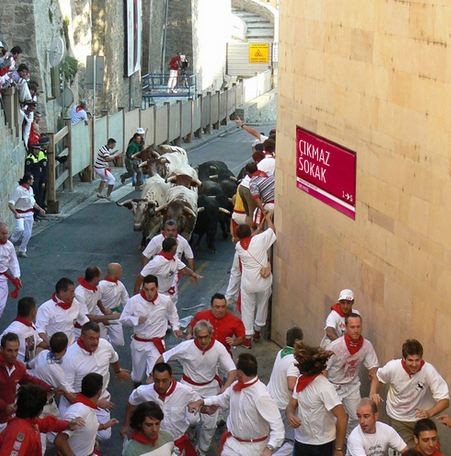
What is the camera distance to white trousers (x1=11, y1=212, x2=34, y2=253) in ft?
74.2

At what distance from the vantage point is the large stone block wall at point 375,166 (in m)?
12.9

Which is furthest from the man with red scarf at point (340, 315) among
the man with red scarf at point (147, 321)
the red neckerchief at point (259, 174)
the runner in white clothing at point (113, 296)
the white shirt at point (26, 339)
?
the red neckerchief at point (259, 174)

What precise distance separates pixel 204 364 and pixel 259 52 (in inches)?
1913

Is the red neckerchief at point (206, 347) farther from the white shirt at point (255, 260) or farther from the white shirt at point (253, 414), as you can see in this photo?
the white shirt at point (255, 260)

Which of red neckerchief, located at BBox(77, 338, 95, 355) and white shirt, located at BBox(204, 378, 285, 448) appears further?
red neckerchief, located at BBox(77, 338, 95, 355)

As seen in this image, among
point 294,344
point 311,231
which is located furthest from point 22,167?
point 294,344

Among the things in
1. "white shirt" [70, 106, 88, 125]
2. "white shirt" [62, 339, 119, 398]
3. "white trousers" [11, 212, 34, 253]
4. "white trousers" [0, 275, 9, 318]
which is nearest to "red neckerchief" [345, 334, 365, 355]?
"white shirt" [62, 339, 119, 398]

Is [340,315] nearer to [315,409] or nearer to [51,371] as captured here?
[315,409]

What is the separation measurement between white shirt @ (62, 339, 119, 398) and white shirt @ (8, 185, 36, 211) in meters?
9.37

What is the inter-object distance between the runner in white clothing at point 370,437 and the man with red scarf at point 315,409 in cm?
75

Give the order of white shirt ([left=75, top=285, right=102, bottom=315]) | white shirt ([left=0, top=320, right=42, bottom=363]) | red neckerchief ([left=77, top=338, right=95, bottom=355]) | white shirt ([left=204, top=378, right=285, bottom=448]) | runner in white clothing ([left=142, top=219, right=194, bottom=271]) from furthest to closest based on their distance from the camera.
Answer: runner in white clothing ([left=142, top=219, right=194, bottom=271]), white shirt ([left=75, top=285, right=102, bottom=315]), white shirt ([left=0, top=320, right=42, bottom=363]), red neckerchief ([left=77, top=338, right=95, bottom=355]), white shirt ([left=204, top=378, right=285, bottom=448])

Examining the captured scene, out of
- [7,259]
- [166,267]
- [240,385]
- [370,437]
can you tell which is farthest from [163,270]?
[370,437]

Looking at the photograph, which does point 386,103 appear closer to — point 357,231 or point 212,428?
point 357,231

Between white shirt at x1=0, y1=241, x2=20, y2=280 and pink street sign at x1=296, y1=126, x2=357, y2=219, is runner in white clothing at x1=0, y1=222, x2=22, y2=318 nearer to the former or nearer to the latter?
white shirt at x1=0, y1=241, x2=20, y2=280
